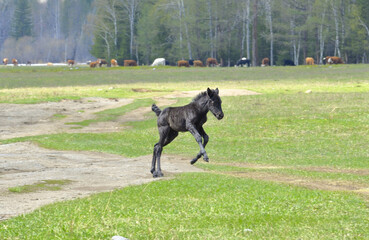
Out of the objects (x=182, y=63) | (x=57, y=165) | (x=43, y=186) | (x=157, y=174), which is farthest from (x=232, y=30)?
(x=43, y=186)

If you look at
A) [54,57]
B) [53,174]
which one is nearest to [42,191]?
[53,174]

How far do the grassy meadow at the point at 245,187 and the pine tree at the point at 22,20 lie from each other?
157819 millimetres

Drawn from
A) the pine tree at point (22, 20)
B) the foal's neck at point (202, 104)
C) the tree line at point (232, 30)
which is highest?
the pine tree at point (22, 20)

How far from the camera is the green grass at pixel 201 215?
1029cm

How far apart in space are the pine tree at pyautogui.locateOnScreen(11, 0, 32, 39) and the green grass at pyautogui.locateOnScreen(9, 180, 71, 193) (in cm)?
17821

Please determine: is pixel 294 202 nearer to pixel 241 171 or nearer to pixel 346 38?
pixel 241 171

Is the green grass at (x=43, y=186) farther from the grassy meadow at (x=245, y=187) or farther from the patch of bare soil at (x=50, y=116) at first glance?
the patch of bare soil at (x=50, y=116)

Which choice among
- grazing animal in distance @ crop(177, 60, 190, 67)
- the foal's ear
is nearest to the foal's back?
the foal's ear

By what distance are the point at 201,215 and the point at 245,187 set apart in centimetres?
318

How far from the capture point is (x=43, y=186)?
50.4 ft

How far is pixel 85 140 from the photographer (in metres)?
29.3

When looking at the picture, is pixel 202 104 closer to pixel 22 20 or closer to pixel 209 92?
pixel 209 92

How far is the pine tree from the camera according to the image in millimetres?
188750

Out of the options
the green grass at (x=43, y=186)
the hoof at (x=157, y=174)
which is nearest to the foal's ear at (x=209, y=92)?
the hoof at (x=157, y=174)
